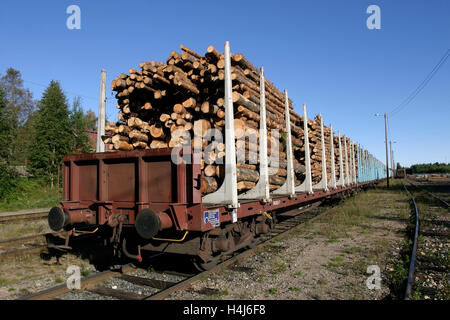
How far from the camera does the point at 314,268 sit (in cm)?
554

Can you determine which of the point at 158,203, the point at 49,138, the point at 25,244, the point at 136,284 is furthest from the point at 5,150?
the point at 158,203

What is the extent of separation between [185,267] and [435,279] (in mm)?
4138

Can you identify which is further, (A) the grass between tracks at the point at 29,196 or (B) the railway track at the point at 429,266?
(A) the grass between tracks at the point at 29,196

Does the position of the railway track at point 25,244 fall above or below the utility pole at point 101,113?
below

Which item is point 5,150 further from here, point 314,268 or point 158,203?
point 314,268

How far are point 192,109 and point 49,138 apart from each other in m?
22.0

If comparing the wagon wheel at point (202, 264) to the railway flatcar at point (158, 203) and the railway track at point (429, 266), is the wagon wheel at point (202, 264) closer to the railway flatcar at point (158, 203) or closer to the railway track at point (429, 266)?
the railway flatcar at point (158, 203)

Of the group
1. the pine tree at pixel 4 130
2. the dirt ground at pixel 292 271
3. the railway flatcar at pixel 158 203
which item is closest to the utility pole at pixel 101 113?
the railway flatcar at pixel 158 203

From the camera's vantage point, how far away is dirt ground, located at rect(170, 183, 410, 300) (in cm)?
437

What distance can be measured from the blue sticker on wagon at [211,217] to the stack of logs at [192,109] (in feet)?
2.04

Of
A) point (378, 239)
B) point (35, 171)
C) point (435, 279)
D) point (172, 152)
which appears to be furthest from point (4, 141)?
point (435, 279)

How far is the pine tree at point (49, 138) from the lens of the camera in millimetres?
23391

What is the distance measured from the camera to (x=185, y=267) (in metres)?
5.62

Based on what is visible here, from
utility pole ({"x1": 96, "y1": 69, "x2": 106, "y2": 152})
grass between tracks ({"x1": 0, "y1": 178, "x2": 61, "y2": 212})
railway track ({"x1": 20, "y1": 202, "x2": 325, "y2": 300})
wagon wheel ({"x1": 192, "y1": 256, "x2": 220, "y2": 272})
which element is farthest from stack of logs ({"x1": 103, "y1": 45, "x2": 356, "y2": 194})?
grass between tracks ({"x1": 0, "y1": 178, "x2": 61, "y2": 212})
